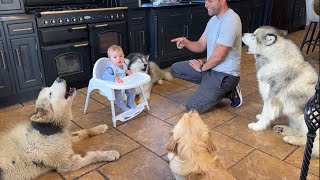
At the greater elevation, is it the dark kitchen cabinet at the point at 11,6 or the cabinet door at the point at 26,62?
the dark kitchen cabinet at the point at 11,6

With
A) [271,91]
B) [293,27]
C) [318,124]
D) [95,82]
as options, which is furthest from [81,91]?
[293,27]

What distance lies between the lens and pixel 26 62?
9.92ft

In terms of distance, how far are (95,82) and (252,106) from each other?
1811 millimetres

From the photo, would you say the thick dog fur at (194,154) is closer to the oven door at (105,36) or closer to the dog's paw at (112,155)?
the dog's paw at (112,155)

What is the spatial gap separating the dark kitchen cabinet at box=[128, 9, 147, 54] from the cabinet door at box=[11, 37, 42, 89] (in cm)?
140

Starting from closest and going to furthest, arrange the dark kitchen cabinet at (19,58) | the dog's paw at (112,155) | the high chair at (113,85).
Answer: the dog's paw at (112,155), the high chair at (113,85), the dark kitchen cabinet at (19,58)

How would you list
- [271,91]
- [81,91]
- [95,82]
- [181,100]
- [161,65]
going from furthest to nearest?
[161,65]
[81,91]
[181,100]
[95,82]
[271,91]

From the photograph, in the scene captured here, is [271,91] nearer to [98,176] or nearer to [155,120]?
[155,120]

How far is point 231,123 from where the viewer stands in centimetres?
259

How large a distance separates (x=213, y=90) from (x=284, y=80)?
753 millimetres

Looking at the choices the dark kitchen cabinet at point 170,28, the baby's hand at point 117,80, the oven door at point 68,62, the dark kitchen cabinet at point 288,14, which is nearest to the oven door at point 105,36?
the oven door at point 68,62

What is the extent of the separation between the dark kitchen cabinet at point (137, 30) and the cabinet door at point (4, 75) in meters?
1.71

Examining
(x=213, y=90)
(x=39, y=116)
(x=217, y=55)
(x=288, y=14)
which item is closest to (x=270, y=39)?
(x=217, y=55)

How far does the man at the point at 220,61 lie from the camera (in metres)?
2.58
